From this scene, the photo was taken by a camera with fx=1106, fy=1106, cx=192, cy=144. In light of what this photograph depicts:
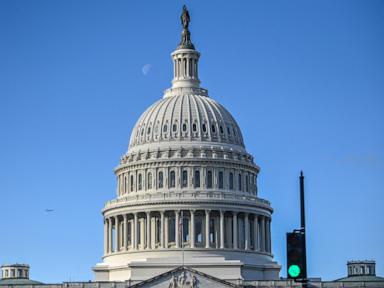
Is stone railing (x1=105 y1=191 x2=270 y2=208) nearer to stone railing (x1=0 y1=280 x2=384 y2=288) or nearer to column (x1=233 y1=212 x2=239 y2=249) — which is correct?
column (x1=233 y1=212 x2=239 y2=249)

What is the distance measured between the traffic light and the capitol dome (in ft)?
415

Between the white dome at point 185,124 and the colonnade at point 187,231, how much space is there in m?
11.9

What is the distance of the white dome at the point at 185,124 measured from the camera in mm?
170250

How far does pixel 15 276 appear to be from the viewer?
192000 millimetres

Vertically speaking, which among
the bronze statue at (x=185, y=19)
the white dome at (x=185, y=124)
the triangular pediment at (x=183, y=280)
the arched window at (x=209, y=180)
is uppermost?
the bronze statue at (x=185, y=19)

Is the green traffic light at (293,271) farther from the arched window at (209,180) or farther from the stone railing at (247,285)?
the arched window at (209,180)

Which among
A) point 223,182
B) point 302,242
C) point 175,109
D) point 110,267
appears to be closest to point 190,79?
point 175,109

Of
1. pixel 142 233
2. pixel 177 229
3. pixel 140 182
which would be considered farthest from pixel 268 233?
pixel 140 182

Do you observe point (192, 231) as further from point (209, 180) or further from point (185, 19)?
point (185, 19)

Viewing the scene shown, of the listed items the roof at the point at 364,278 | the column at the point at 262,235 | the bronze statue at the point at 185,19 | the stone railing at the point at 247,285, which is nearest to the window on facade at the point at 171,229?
the stone railing at the point at 247,285

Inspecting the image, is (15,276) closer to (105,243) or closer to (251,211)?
(105,243)

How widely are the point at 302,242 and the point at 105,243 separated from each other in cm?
14300

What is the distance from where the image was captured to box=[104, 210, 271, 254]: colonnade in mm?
161375

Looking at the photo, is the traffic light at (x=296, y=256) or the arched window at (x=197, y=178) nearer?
the traffic light at (x=296, y=256)
